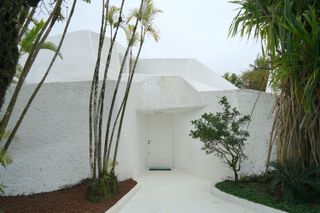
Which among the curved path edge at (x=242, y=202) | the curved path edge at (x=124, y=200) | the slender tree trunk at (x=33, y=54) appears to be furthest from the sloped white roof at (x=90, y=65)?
the slender tree trunk at (x=33, y=54)

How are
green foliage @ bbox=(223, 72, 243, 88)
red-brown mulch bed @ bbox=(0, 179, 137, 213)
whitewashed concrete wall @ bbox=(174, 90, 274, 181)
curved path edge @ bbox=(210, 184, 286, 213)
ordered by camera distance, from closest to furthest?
1. curved path edge @ bbox=(210, 184, 286, 213)
2. red-brown mulch bed @ bbox=(0, 179, 137, 213)
3. whitewashed concrete wall @ bbox=(174, 90, 274, 181)
4. green foliage @ bbox=(223, 72, 243, 88)

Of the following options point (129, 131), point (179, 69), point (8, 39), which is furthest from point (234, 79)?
point (8, 39)

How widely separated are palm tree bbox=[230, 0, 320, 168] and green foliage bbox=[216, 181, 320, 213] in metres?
0.74

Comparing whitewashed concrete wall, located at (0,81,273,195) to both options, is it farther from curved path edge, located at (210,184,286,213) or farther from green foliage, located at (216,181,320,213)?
curved path edge, located at (210,184,286,213)

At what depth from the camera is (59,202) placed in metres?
5.55

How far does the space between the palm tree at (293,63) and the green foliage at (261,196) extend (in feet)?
2.41

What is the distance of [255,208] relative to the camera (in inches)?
197

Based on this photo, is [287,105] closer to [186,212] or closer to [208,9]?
[186,212]

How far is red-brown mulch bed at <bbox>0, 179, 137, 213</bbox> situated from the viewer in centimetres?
514

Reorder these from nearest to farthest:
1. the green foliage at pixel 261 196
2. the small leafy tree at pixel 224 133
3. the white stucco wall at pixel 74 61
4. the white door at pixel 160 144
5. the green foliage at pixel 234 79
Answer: the green foliage at pixel 261 196
the small leafy tree at pixel 224 133
the white stucco wall at pixel 74 61
the white door at pixel 160 144
the green foliage at pixel 234 79

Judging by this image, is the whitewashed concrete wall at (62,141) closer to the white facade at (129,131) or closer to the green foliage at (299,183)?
the white facade at (129,131)

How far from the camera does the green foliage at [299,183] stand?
494 cm

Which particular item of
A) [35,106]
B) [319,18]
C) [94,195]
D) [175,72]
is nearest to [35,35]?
[35,106]

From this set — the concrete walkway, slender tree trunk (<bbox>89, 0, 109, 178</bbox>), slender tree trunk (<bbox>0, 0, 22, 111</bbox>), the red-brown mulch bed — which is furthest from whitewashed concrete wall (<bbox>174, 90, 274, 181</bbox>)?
slender tree trunk (<bbox>0, 0, 22, 111</bbox>)
